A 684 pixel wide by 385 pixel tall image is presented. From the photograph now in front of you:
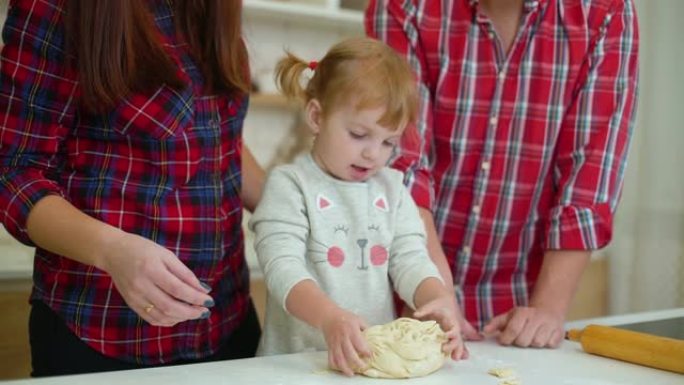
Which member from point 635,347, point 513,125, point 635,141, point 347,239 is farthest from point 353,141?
point 635,141

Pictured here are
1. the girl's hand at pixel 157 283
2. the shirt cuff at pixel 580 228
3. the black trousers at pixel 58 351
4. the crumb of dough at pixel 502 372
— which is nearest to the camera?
the girl's hand at pixel 157 283

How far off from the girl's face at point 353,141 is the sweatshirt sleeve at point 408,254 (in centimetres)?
9

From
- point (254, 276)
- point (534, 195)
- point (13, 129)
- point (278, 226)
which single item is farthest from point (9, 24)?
point (254, 276)

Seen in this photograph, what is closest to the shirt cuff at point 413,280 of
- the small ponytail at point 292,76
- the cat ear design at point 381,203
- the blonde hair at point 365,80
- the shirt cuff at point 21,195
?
the cat ear design at point 381,203

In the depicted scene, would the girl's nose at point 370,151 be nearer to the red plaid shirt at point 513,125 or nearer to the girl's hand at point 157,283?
the red plaid shirt at point 513,125

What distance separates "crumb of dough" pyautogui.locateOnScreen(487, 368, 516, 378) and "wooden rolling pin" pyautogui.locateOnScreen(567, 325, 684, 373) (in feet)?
0.57

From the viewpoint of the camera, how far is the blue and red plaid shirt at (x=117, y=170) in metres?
0.97

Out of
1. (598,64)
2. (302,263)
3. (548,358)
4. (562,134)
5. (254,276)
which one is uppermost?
(598,64)

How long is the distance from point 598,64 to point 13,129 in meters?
0.90

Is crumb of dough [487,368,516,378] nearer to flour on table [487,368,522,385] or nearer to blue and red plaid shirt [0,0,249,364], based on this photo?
flour on table [487,368,522,385]

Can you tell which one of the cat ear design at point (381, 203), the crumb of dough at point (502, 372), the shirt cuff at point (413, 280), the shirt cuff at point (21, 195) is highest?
the shirt cuff at point (21, 195)

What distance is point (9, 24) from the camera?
97 centimetres

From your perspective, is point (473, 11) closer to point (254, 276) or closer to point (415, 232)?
point (415, 232)

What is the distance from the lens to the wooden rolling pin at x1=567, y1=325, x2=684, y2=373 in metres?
0.99
